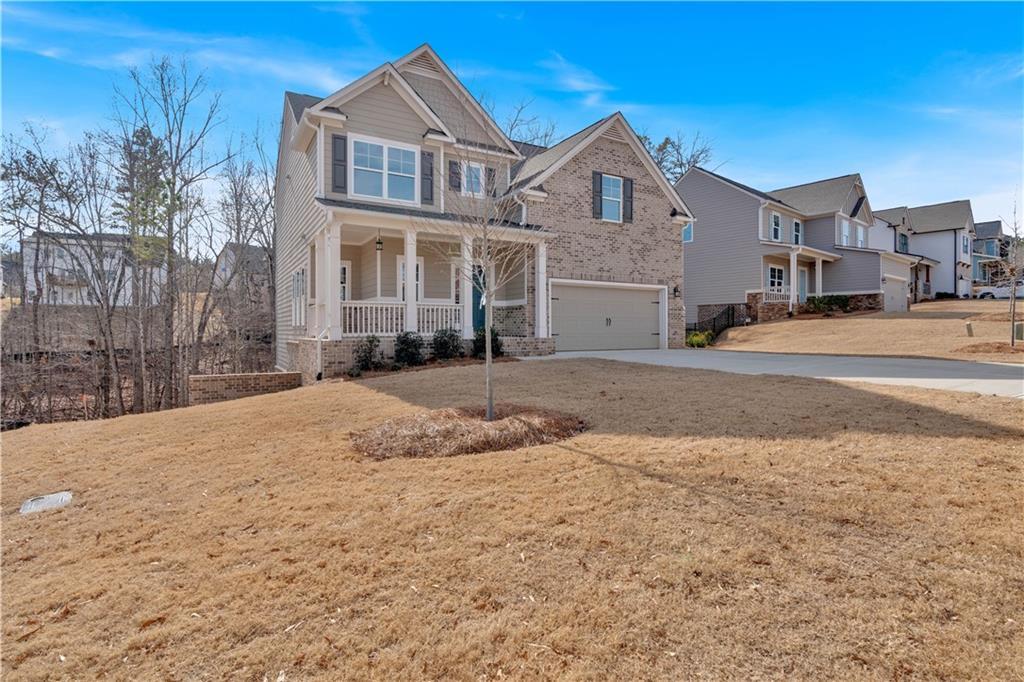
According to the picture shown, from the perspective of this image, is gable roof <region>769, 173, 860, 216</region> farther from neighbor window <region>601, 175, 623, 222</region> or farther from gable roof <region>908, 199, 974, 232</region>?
neighbor window <region>601, 175, 623, 222</region>

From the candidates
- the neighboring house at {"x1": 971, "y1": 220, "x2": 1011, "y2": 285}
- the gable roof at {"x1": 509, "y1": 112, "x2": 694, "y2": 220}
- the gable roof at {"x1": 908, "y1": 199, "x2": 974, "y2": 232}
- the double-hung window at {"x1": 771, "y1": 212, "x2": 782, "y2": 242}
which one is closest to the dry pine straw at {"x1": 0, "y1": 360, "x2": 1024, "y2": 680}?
the gable roof at {"x1": 509, "y1": 112, "x2": 694, "y2": 220}

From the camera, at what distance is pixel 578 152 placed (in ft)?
55.7

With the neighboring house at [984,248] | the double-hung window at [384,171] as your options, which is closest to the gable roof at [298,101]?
the double-hung window at [384,171]

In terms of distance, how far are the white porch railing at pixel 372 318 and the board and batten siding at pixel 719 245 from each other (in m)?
19.0

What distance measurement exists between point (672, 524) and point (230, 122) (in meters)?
23.6

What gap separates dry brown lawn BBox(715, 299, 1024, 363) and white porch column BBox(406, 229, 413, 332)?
13.0 metres

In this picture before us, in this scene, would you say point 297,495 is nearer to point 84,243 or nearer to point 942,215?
point 84,243

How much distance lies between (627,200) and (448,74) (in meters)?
7.31

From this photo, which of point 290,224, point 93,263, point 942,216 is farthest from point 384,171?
point 942,216

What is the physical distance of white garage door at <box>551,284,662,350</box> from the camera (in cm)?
1689

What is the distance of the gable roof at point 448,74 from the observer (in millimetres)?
15570

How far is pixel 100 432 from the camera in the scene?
8258mm

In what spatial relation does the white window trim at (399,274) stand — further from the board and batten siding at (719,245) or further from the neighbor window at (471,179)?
the board and batten siding at (719,245)

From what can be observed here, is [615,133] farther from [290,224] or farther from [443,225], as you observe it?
[290,224]
